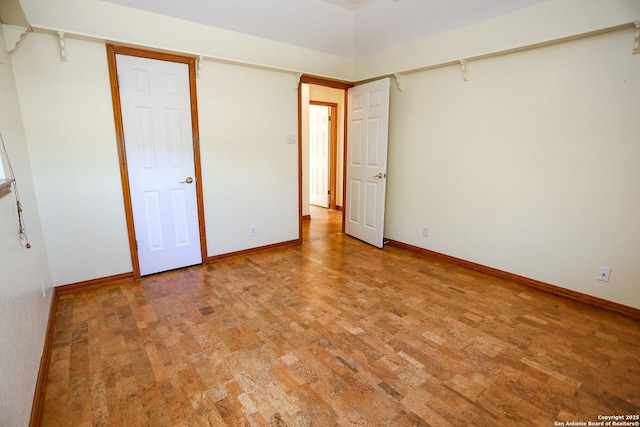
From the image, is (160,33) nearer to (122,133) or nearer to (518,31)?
(122,133)

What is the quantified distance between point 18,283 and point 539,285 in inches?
149

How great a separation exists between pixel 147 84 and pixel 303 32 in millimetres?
1768

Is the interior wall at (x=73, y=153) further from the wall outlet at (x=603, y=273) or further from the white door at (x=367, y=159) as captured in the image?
the wall outlet at (x=603, y=273)

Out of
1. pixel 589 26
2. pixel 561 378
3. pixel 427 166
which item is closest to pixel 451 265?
pixel 427 166

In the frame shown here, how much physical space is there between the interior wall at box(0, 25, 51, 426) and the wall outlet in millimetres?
3645

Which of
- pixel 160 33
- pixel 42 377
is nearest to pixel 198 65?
pixel 160 33

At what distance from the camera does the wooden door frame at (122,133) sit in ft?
9.09

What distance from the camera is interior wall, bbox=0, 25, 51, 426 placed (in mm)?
1255

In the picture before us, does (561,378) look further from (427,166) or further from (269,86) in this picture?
(269,86)

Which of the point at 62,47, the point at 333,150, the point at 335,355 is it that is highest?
the point at 62,47

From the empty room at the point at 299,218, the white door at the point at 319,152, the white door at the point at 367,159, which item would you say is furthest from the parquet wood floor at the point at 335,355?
the white door at the point at 319,152

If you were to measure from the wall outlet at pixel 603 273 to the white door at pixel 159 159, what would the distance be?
12.2ft

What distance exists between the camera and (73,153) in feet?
8.84

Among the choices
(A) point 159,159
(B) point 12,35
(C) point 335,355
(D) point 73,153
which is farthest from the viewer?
(A) point 159,159
